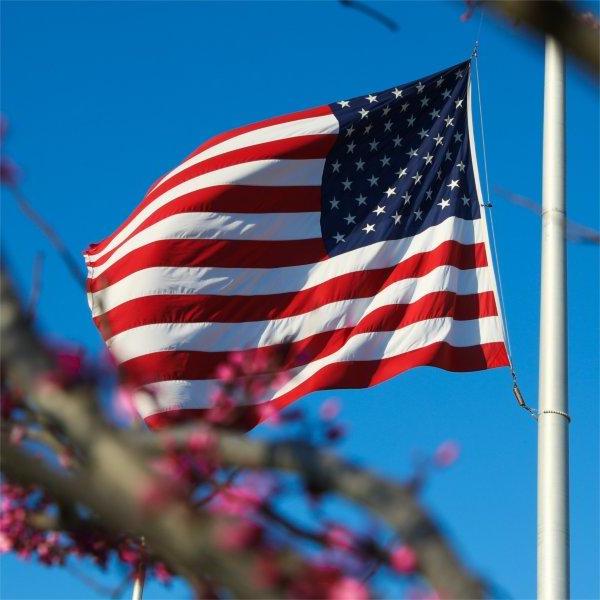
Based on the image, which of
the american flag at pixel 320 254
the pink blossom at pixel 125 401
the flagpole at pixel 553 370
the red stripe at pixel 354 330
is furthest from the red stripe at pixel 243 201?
the pink blossom at pixel 125 401

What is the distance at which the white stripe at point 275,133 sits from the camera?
11742 millimetres

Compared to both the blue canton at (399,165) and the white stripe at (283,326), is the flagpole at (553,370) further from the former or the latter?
the blue canton at (399,165)

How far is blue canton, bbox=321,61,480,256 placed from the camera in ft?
36.6

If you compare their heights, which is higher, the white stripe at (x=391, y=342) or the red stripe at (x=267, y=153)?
the red stripe at (x=267, y=153)

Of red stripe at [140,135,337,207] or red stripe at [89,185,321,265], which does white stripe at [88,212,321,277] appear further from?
red stripe at [140,135,337,207]

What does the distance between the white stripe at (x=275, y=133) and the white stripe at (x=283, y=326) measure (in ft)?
6.31

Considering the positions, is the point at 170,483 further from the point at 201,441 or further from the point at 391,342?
the point at 391,342

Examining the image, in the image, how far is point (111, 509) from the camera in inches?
80.8

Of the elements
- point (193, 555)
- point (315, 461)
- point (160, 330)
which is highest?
point (160, 330)

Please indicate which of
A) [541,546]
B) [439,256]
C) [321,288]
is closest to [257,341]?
[321,288]

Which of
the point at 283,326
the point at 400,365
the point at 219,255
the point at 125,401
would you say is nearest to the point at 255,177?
the point at 219,255

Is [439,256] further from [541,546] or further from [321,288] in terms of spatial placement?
[541,546]

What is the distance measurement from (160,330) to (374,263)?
78.9 inches

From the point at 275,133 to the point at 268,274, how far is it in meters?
1.57
